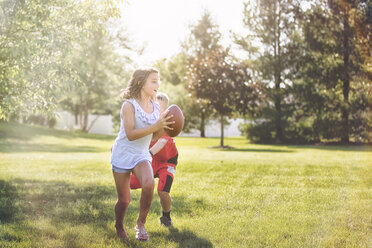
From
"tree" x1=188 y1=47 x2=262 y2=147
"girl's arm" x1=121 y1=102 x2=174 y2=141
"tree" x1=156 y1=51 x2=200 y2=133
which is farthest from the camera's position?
"tree" x1=156 y1=51 x2=200 y2=133

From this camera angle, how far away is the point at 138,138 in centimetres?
385

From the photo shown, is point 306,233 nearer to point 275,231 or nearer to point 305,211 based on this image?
point 275,231

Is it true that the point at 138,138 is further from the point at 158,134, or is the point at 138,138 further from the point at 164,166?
the point at 164,166

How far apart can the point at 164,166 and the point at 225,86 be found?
55.6ft

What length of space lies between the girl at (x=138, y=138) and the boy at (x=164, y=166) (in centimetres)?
67

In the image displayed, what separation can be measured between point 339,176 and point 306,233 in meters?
5.26

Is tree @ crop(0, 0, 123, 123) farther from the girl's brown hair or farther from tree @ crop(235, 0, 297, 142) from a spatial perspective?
tree @ crop(235, 0, 297, 142)

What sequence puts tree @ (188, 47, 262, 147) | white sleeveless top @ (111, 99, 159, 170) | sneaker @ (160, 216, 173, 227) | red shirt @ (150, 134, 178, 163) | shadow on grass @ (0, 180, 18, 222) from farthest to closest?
tree @ (188, 47, 262, 147)
shadow on grass @ (0, 180, 18, 222)
red shirt @ (150, 134, 178, 163)
sneaker @ (160, 216, 173, 227)
white sleeveless top @ (111, 99, 159, 170)

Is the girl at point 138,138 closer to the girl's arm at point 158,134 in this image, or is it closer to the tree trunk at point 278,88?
the girl's arm at point 158,134

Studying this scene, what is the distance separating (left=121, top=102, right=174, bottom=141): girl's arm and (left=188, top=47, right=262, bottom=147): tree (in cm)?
1796

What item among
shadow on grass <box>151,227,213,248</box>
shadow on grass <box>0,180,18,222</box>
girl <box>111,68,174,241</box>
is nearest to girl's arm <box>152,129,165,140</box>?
girl <box>111,68,174,241</box>

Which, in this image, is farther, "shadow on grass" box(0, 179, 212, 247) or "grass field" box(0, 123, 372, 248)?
"shadow on grass" box(0, 179, 212, 247)

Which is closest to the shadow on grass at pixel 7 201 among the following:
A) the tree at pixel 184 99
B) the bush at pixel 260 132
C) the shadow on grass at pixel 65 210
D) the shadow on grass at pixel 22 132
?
the shadow on grass at pixel 65 210

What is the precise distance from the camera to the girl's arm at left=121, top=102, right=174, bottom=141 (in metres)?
3.79
